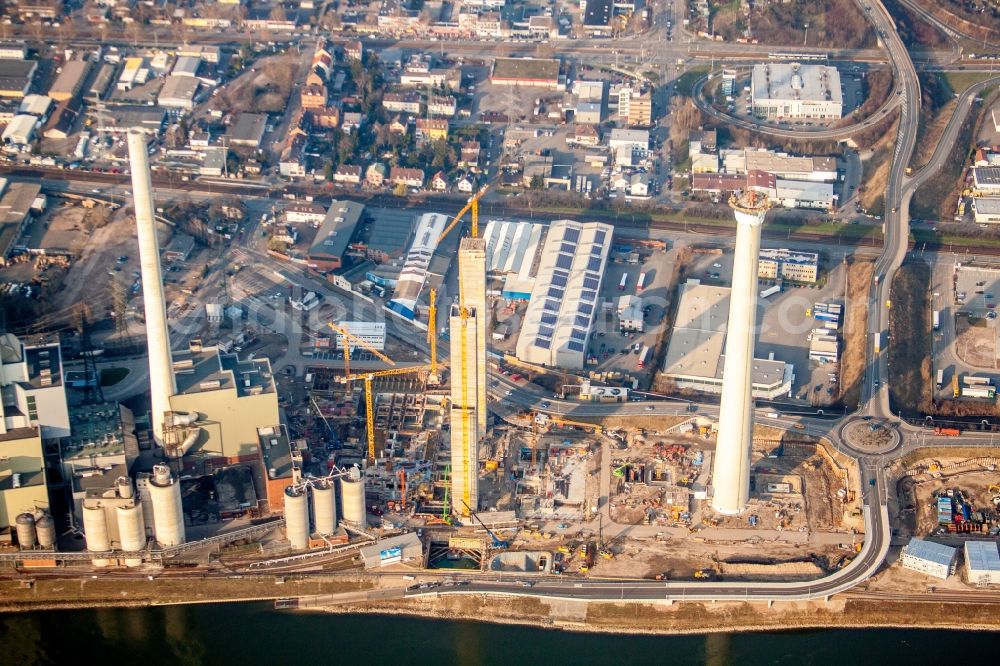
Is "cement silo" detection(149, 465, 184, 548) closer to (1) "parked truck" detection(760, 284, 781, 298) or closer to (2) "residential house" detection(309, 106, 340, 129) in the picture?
(1) "parked truck" detection(760, 284, 781, 298)

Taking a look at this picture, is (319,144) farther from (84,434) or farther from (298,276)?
(84,434)

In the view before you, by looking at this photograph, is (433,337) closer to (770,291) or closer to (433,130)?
(770,291)

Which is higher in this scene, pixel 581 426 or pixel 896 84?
pixel 896 84

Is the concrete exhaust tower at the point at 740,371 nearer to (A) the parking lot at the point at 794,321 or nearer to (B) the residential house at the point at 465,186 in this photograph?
(A) the parking lot at the point at 794,321

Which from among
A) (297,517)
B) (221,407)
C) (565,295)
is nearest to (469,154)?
(565,295)

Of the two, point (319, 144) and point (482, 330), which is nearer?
point (482, 330)

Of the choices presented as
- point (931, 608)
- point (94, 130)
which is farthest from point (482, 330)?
point (94, 130)
